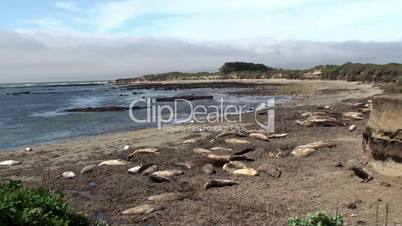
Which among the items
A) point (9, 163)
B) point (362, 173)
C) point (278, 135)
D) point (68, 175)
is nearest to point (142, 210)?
point (68, 175)

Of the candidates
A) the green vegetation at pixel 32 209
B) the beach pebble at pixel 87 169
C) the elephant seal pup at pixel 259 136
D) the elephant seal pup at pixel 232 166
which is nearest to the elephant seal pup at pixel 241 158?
the elephant seal pup at pixel 232 166

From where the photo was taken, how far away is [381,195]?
8906 millimetres

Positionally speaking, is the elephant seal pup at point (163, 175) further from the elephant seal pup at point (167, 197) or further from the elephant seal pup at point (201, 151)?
the elephant seal pup at point (201, 151)

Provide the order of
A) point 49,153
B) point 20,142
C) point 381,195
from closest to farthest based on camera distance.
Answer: point 381,195
point 49,153
point 20,142

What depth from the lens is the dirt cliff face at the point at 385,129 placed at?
9883 mm

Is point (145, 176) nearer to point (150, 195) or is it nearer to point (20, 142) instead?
point (150, 195)

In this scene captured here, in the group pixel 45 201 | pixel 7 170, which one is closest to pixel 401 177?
pixel 45 201

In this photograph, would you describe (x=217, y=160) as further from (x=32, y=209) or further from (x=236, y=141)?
(x=32, y=209)

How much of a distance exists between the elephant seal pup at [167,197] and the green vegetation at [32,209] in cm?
305

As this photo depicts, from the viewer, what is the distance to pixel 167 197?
9.43 metres

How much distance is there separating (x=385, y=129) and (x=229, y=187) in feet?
11.0

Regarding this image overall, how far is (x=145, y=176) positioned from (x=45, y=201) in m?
5.87

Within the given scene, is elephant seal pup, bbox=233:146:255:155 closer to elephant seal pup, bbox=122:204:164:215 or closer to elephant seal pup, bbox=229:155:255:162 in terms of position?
elephant seal pup, bbox=229:155:255:162

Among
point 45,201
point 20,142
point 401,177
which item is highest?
point 45,201
